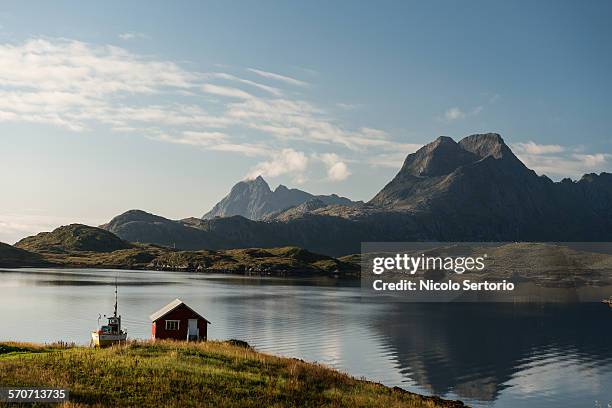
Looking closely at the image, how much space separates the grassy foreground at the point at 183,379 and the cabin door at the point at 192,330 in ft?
58.7

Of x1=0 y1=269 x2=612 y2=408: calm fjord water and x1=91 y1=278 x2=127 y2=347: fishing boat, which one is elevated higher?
x1=91 y1=278 x2=127 y2=347: fishing boat

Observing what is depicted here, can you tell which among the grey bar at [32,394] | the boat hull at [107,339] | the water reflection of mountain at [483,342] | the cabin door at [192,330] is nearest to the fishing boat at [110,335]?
the boat hull at [107,339]

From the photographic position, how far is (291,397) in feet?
143

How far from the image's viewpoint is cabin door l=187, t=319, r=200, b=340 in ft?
247

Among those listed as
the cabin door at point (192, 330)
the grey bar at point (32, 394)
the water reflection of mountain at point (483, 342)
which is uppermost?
the grey bar at point (32, 394)

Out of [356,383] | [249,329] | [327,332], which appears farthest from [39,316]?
[356,383]

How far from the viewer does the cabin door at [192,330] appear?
2968 inches

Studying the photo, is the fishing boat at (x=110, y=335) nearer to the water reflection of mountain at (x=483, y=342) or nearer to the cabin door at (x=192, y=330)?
the cabin door at (x=192, y=330)

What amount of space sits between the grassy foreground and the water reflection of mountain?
23.1 metres

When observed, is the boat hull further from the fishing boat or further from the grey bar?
the grey bar

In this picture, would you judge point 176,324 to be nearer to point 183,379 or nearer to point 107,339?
point 107,339

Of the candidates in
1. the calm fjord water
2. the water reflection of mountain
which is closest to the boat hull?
the calm fjord water

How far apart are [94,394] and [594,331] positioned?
120256 millimetres

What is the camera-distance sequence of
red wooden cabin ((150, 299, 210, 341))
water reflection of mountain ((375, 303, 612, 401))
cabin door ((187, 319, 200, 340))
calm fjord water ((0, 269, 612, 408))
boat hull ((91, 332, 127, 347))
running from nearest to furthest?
1. boat hull ((91, 332, 127, 347))
2. red wooden cabin ((150, 299, 210, 341))
3. cabin door ((187, 319, 200, 340))
4. calm fjord water ((0, 269, 612, 408))
5. water reflection of mountain ((375, 303, 612, 401))
